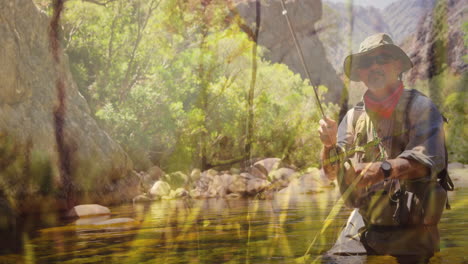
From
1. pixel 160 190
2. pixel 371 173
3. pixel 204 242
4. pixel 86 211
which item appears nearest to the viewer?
pixel 371 173

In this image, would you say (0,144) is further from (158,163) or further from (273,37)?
(273,37)

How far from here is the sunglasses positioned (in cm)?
285

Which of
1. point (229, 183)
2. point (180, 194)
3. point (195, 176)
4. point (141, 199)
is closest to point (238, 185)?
point (229, 183)

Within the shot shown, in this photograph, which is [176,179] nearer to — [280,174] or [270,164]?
[280,174]

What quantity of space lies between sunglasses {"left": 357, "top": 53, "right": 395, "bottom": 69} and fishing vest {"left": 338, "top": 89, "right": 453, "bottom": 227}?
252 mm

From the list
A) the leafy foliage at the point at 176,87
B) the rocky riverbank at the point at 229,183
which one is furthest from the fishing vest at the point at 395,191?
the leafy foliage at the point at 176,87

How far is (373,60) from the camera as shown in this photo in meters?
2.87

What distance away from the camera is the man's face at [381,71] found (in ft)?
9.21

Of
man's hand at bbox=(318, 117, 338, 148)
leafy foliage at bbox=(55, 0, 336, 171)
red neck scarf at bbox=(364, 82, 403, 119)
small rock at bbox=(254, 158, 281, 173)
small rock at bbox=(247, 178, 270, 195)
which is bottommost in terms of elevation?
small rock at bbox=(247, 178, 270, 195)

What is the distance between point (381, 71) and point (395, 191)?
0.74m

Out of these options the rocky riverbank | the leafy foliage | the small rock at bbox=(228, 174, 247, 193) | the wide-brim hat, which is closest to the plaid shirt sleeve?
the wide-brim hat

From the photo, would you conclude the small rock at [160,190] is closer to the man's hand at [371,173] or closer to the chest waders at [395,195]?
the chest waders at [395,195]

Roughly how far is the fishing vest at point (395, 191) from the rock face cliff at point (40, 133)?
972cm

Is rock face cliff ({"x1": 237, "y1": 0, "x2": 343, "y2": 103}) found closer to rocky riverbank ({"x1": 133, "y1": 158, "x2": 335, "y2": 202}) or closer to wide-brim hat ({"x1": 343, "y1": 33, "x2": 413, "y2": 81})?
→ rocky riverbank ({"x1": 133, "y1": 158, "x2": 335, "y2": 202})
